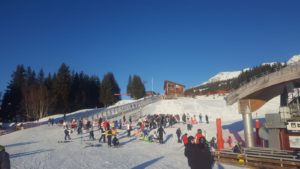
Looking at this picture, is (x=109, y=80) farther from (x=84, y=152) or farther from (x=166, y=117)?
(x=84, y=152)

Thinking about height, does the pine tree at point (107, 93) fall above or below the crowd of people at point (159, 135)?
above

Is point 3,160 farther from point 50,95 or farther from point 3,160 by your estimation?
point 50,95

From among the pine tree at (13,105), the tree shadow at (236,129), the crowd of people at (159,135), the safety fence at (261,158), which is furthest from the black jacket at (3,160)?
the pine tree at (13,105)

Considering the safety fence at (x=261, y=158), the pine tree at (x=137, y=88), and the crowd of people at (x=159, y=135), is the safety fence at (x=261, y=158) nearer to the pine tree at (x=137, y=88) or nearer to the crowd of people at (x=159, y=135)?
the crowd of people at (x=159, y=135)

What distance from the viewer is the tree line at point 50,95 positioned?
6762 centimetres

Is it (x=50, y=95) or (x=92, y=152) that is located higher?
(x=50, y=95)

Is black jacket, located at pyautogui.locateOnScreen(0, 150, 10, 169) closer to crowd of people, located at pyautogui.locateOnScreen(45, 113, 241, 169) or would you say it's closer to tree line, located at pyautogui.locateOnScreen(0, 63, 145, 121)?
crowd of people, located at pyautogui.locateOnScreen(45, 113, 241, 169)

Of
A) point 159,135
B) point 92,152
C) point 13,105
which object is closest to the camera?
point 92,152

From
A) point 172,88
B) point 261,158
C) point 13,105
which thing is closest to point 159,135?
point 261,158

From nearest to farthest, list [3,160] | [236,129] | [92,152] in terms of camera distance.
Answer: [3,160] < [92,152] < [236,129]

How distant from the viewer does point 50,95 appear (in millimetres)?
71938

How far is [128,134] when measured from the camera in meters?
30.7

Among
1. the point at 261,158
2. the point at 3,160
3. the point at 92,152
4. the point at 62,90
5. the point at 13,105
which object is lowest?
the point at 261,158

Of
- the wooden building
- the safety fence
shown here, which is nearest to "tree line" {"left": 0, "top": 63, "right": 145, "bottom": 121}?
the wooden building
